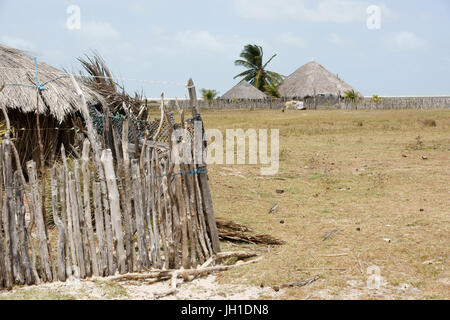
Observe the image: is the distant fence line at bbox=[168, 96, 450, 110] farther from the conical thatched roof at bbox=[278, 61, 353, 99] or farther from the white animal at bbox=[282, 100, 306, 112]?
the conical thatched roof at bbox=[278, 61, 353, 99]

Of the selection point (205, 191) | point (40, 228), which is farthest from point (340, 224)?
point (40, 228)

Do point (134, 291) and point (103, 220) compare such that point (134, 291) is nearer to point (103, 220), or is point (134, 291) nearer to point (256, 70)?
point (103, 220)

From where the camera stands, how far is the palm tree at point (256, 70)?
41281 millimetres

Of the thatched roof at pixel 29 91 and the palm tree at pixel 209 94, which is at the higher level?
the palm tree at pixel 209 94

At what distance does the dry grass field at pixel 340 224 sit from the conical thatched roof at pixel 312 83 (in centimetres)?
2628

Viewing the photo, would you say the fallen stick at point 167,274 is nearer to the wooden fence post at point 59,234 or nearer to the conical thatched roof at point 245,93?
the wooden fence post at point 59,234

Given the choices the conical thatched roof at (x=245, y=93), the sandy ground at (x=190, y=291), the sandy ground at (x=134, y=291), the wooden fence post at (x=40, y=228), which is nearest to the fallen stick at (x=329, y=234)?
the sandy ground at (x=190, y=291)

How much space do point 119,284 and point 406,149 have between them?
10377mm

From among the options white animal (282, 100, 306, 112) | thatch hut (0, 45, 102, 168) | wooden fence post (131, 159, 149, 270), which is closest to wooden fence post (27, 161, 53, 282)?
wooden fence post (131, 159, 149, 270)

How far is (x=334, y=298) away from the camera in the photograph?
12.6ft

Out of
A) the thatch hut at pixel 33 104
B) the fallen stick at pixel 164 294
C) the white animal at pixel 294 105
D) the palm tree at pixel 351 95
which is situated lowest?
the fallen stick at pixel 164 294

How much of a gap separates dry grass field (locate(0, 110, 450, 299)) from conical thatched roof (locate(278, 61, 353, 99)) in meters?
26.3

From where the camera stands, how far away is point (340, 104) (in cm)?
3619
